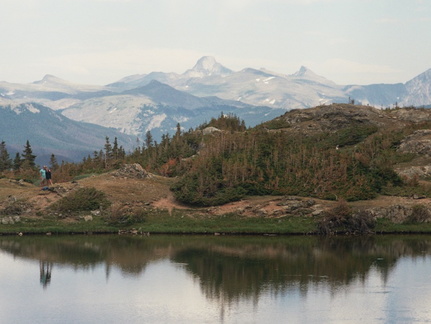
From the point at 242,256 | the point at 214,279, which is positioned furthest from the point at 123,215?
the point at 214,279

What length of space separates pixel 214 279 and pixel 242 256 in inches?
387

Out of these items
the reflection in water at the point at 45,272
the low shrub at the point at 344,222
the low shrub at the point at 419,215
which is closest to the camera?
the reflection in water at the point at 45,272

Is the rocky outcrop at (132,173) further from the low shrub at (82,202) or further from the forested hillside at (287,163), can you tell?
the low shrub at (82,202)

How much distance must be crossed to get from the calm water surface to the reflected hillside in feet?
0.28

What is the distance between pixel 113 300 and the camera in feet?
158

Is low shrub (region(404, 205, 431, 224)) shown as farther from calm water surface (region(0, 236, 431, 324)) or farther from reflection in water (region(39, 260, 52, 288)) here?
reflection in water (region(39, 260, 52, 288))

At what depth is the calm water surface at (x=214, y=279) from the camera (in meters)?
44.4

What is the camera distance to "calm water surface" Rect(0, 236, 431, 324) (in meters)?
44.4

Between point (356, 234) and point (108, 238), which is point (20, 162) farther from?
point (356, 234)

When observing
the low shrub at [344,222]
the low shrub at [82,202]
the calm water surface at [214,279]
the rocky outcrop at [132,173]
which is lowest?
the calm water surface at [214,279]

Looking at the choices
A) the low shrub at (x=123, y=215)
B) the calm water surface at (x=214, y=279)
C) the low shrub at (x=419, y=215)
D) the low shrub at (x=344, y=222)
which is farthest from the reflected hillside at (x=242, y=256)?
the low shrub at (x=123, y=215)

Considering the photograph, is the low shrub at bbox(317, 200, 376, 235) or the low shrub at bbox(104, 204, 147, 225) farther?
the low shrub at bbox(104, 204, 147, 225)

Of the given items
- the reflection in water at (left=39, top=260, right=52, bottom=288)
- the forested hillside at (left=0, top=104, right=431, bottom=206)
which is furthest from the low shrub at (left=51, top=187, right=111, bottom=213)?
the reflection in water at (left=39, top=260, right=52, bottom=288)

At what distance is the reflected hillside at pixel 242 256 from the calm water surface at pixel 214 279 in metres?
0.09
